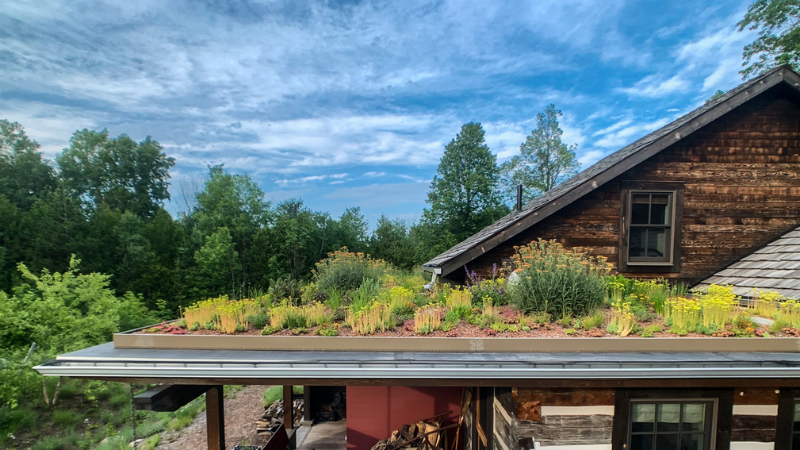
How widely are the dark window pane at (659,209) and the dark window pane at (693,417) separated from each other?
113 inches

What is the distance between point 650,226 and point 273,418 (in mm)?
8968

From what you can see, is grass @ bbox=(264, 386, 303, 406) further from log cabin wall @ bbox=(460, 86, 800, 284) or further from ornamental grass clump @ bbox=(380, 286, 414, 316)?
log cabin wall @ bbox=(460, 86, 800, 284)

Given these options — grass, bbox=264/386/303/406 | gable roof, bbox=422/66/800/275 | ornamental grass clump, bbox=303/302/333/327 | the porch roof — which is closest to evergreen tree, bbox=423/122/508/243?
grass, bbox=264/386/303/406

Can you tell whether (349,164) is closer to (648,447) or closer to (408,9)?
(408,9)

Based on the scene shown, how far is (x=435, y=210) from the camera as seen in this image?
2034 centimetres

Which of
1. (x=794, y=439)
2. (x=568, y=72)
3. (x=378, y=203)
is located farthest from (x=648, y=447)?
(x=378, y=203)

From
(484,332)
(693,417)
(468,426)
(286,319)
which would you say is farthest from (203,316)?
(693,417)

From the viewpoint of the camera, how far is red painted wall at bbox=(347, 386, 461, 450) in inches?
228

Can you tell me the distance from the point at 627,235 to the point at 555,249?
1.37 m

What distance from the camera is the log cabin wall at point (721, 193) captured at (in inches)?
189

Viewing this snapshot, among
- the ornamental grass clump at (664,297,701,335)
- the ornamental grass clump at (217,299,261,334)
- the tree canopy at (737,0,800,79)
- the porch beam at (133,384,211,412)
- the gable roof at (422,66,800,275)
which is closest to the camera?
the porch beam at (133,384,211,412)

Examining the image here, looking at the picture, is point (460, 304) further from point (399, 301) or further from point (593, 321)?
point (593, 321)

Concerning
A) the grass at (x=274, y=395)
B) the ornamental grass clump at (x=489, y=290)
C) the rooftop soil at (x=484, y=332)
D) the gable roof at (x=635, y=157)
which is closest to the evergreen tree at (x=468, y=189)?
the grass at (x=274, y=395)

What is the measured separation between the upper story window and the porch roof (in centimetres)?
235
